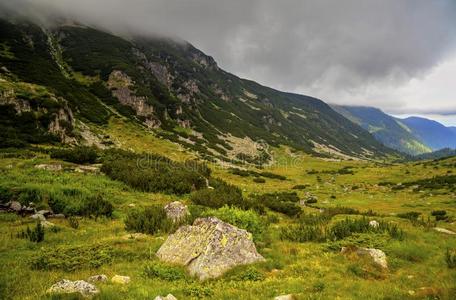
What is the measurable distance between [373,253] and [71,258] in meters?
10.8

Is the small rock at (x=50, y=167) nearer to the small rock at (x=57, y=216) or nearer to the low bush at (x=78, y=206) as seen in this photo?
the low bush at (x=78, y=206)

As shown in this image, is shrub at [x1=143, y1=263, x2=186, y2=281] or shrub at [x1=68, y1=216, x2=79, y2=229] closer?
shrub at [x1=143, y1=263, x2=186, y2=281]

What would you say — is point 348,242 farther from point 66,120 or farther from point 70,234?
point 66,120

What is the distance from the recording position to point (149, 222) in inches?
619

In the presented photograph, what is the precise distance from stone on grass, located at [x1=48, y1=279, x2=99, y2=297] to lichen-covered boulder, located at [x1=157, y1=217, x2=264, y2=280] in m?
3.27

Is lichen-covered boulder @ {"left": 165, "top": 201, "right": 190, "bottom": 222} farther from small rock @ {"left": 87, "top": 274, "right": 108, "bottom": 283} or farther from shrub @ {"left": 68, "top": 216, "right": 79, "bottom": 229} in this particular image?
small rock @ {"left": 87, "top": 274, "right": 108, "bottom": 283}

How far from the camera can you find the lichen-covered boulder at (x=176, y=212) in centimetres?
1682

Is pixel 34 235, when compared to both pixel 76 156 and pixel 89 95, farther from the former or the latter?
pixel 89 95

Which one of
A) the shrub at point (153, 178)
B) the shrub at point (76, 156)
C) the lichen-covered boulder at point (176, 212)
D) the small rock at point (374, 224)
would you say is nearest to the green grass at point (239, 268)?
the small rock at point (374, 224)

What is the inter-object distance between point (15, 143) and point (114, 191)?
1783 centimetres

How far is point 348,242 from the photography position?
13.8m

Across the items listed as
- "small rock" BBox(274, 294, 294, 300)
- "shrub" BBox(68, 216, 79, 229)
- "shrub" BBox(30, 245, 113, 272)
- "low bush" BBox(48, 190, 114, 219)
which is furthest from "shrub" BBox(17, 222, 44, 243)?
"small rock" BBox(274, 294, 294, 300)

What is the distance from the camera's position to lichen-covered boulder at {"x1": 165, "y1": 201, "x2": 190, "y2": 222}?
55.2ft

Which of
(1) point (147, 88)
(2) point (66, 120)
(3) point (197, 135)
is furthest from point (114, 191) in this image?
(1) point (147, 88)
